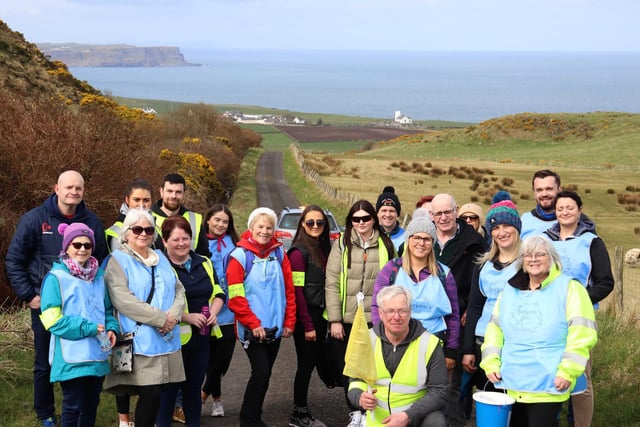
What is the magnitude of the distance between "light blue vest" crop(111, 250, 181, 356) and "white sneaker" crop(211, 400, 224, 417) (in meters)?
1.81

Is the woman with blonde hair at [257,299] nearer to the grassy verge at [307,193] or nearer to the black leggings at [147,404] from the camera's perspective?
the black leggings at [147,404]

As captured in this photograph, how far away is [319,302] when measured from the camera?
7086 millimetres

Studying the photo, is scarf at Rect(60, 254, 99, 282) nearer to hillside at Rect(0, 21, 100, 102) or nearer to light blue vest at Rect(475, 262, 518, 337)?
light blue vest at Rect(475, 262, 518, 337)

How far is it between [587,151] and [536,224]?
259 feet

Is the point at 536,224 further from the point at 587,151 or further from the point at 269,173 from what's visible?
the point at 587,151

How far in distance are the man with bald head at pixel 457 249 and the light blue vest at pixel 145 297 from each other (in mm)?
2526

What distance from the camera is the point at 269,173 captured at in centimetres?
5634

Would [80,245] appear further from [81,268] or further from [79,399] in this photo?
[79,399]

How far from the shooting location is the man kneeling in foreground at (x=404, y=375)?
520 cm

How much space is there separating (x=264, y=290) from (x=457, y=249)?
181 centimetres

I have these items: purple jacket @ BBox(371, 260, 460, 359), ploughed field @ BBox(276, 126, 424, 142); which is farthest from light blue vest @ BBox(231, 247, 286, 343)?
ploughed field @ BBox(276, 126, 424, 142)

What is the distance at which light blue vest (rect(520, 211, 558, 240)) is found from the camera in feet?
22.6

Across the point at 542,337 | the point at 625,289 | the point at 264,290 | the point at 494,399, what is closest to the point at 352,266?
the point at 264,290

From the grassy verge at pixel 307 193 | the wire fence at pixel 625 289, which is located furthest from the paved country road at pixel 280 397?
the grassy verge at pixel 307 193
